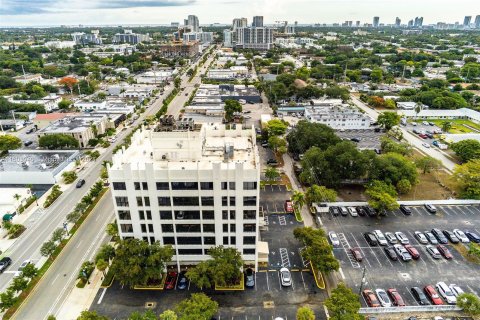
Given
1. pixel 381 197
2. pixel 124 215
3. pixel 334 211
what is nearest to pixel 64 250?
pixel 124 215

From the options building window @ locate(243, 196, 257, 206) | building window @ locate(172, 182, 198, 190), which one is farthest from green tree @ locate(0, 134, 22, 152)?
building window @ locate(243, 196, 257, 206)

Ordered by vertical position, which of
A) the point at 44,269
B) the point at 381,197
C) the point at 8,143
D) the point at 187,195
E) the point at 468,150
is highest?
the point at 187,195

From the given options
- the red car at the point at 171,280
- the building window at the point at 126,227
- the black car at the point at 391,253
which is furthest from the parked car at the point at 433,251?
the building window at the point at 126,227

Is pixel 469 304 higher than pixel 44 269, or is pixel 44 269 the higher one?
pixel 469 304

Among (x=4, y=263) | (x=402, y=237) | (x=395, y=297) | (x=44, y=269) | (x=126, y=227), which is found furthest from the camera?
(x=402, y=237)

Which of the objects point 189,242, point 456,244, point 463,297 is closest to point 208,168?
point 189,242

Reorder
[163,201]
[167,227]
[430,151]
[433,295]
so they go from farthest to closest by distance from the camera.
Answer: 1. [430,151]
2. [167,227]
3. [163,201]
4. [433,295]

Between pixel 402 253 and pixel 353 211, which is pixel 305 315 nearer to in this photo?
pixel 402 253

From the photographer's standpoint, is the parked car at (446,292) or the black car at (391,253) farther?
the black car at (391,253)

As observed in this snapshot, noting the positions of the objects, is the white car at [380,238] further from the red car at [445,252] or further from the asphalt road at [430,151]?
the asphalt road at [430,151]
